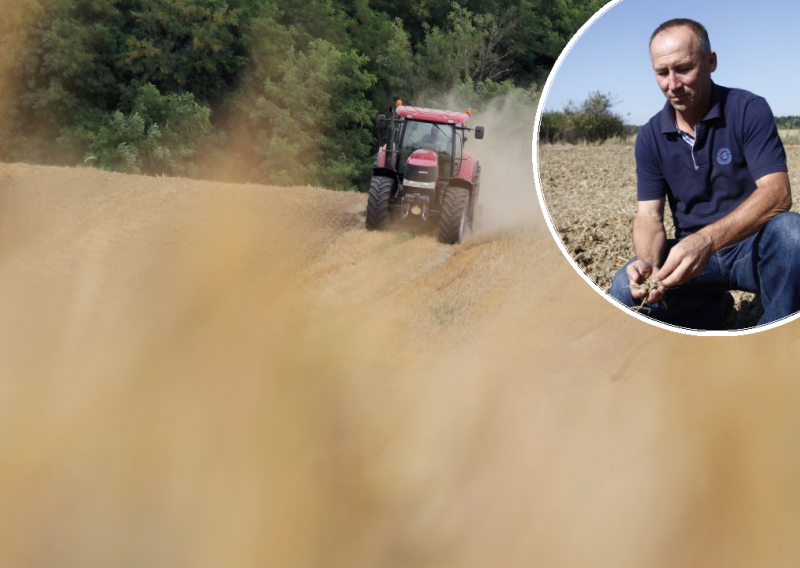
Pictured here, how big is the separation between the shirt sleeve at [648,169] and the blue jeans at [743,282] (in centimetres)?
15

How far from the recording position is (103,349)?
740 centimetres

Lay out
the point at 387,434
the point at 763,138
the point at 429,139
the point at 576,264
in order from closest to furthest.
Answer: the point at 763,138 < the point at 576,264 < the point at 387,434 < the point at 429,139

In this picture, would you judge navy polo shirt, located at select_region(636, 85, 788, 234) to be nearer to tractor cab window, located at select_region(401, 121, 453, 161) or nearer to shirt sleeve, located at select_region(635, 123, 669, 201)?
shirt sleeve, located at select_region(635, 123, 669, 201)

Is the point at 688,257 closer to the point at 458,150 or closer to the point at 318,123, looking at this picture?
the point at 458,150

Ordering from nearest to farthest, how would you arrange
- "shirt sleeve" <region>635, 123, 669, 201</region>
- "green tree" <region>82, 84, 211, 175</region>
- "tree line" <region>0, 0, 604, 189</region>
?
"shirt sleeve" <region>635, 123, 669, 201</region> < "green tree" <region>82, 84, 211, 175</region> < "tree line" <region>0, 0, 604, 189</region>

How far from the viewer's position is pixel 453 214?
31.2 feet

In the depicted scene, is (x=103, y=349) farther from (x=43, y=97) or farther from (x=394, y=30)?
(x=394, y=30)

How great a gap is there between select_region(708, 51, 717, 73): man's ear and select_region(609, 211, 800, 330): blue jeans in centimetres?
49

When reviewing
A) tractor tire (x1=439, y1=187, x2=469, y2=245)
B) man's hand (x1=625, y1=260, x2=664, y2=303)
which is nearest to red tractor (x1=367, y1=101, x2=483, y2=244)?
tractor tire (x1=439, y1=187, x2=469, y2=245)

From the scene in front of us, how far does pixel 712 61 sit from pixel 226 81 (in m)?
22.6

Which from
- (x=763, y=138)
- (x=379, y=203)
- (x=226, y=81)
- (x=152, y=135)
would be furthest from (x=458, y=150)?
(x=226, y=81)

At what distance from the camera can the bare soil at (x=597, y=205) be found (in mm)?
2635

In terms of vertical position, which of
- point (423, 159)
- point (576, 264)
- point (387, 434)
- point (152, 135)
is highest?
point (576, 264)

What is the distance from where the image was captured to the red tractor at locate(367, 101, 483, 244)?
31.5 feet
